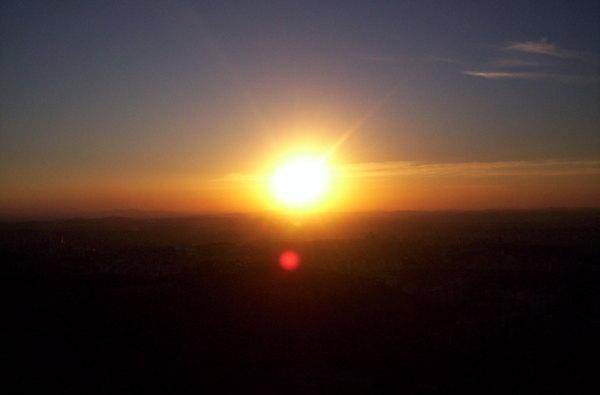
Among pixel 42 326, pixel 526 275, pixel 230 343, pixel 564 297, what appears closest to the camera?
pixel 230 343

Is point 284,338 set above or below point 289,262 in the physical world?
below

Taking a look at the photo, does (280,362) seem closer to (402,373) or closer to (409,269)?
(402,373)

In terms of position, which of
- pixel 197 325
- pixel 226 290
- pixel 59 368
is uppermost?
pixel 226 290

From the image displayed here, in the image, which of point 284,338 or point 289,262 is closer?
point 284,338

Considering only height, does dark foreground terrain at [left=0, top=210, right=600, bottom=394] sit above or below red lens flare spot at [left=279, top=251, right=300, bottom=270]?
below

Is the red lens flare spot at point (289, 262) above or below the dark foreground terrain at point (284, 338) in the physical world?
above

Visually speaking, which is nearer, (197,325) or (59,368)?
A: (59,368)

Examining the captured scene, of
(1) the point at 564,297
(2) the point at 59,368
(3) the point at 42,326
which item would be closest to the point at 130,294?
(3) the point at 42,326

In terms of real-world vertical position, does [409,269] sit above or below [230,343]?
above

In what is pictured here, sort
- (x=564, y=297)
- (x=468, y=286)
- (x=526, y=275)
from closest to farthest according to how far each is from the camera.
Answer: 1. (x=564, y=297)
2. (x=468, y=286)
3. (x=526, y=275)

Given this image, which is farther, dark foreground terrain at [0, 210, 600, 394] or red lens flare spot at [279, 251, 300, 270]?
red lens flare spot at [279, 251, 300, 270]

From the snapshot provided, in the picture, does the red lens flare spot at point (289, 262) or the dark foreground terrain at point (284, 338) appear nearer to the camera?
the dark foreground terrain at point (284, 338)
